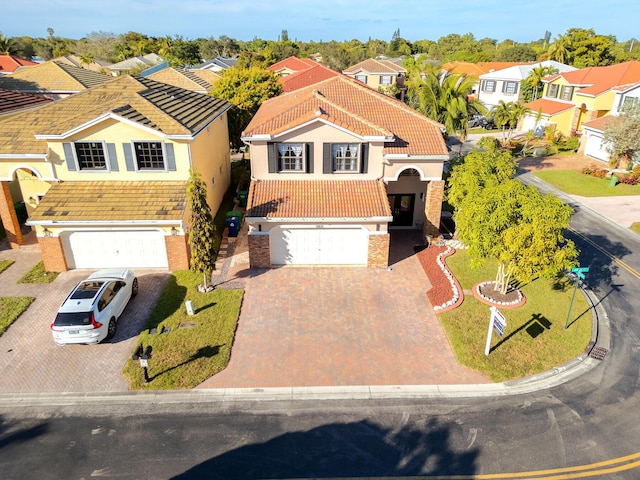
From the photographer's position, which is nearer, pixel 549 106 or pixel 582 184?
pixel 582 184

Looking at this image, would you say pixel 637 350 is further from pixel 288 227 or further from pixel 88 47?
pixel 88 47

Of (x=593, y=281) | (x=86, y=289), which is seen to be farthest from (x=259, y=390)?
(x=593, y=281)

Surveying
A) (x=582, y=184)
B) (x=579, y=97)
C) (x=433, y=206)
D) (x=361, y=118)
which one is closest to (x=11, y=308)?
(x=361, y=118)

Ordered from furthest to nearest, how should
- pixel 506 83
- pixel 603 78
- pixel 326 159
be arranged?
pixel 506 83
pixel 603 78
pixel 326 159

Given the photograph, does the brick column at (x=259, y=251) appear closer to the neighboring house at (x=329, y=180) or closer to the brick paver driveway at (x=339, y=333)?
the neighboring house at (x=329, y=180)

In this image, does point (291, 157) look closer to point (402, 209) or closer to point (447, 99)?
point (402, 209)

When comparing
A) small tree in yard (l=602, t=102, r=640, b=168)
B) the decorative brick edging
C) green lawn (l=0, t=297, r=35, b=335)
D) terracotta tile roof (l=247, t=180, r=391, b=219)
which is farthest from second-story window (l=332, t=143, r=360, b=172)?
small tree in yard (l=602, t=102, r=640, b=168)

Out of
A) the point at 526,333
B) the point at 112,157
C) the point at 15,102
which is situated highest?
the point at 15,102

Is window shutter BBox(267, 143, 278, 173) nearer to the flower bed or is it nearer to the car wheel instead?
the flower bed
